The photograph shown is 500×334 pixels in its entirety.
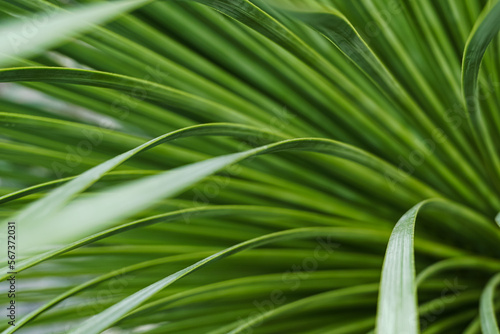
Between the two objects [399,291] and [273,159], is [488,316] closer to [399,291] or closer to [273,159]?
[399,291]

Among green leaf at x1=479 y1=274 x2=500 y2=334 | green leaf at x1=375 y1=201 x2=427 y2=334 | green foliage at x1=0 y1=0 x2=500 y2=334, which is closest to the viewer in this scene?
green leaf at x1=375 y1=201 x2=427 y2=334

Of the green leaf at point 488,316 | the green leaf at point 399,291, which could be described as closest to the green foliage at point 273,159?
the green leaf at point 488,316

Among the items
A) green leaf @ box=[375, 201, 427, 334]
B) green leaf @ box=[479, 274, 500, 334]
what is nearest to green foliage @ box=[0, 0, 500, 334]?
green leaf @ box=[479, 274, 500, 334]

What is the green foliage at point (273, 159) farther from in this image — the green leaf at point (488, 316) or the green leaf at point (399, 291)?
the green leaf at point (399, 291)

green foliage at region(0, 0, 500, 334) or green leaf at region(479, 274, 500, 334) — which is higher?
green foliage at region(0, 0, 500, 334)

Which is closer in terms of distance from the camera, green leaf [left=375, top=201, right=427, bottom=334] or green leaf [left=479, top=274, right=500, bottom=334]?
green leaf [left=375, top=201, right=427, bottom=334]

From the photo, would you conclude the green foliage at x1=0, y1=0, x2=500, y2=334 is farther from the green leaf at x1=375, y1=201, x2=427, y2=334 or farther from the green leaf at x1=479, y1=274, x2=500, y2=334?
the green leaf at x1=375, y1=201, x2=427, y2=334

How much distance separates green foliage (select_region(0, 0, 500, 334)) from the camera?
1.73 feet

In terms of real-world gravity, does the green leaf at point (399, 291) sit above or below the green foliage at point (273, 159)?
below

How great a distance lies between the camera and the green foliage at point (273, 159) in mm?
527

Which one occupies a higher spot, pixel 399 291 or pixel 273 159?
pixel 273 159

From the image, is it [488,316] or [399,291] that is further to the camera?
[488,316]

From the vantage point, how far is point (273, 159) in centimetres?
60

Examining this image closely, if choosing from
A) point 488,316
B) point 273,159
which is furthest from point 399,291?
point 273,159
